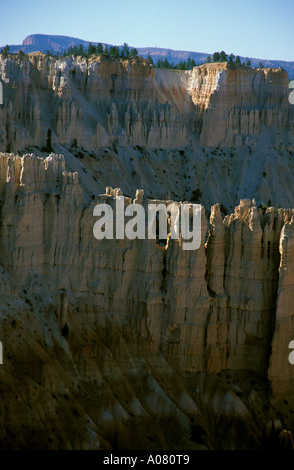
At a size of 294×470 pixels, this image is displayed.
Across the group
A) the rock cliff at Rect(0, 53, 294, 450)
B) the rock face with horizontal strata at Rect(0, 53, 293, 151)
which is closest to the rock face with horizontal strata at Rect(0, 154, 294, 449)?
the rock cliff at Rect(0, 53, 294, 450)

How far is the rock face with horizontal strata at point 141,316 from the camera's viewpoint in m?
62.5

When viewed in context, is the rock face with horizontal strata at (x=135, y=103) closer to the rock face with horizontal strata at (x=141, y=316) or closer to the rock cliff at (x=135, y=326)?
the rock cliff at (x=135, y=326)

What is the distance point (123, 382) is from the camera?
64625 mm

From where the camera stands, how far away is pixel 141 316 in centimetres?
6675

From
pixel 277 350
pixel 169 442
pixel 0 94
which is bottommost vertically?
pixel 169 442

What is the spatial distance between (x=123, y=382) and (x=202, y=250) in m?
10.2

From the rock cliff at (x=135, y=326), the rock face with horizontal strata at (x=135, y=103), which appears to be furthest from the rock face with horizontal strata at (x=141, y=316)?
the rock face with horizontal strata at (x=135, y=103)

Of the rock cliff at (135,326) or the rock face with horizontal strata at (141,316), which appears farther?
the rock face with horizontal strata at (141,316)

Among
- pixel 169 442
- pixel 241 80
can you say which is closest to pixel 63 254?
pixel 169 442

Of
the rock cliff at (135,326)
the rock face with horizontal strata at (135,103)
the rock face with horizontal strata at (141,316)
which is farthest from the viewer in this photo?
the rock face with horizontal strata at (135,103)

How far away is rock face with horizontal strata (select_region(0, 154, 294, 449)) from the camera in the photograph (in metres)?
62.5

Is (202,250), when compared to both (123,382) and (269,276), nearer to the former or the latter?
(269,276)

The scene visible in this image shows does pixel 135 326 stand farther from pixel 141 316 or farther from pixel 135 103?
pixel 135 103

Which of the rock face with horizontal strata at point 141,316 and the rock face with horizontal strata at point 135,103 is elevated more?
the rock face with horizontal strata at point 135,103
